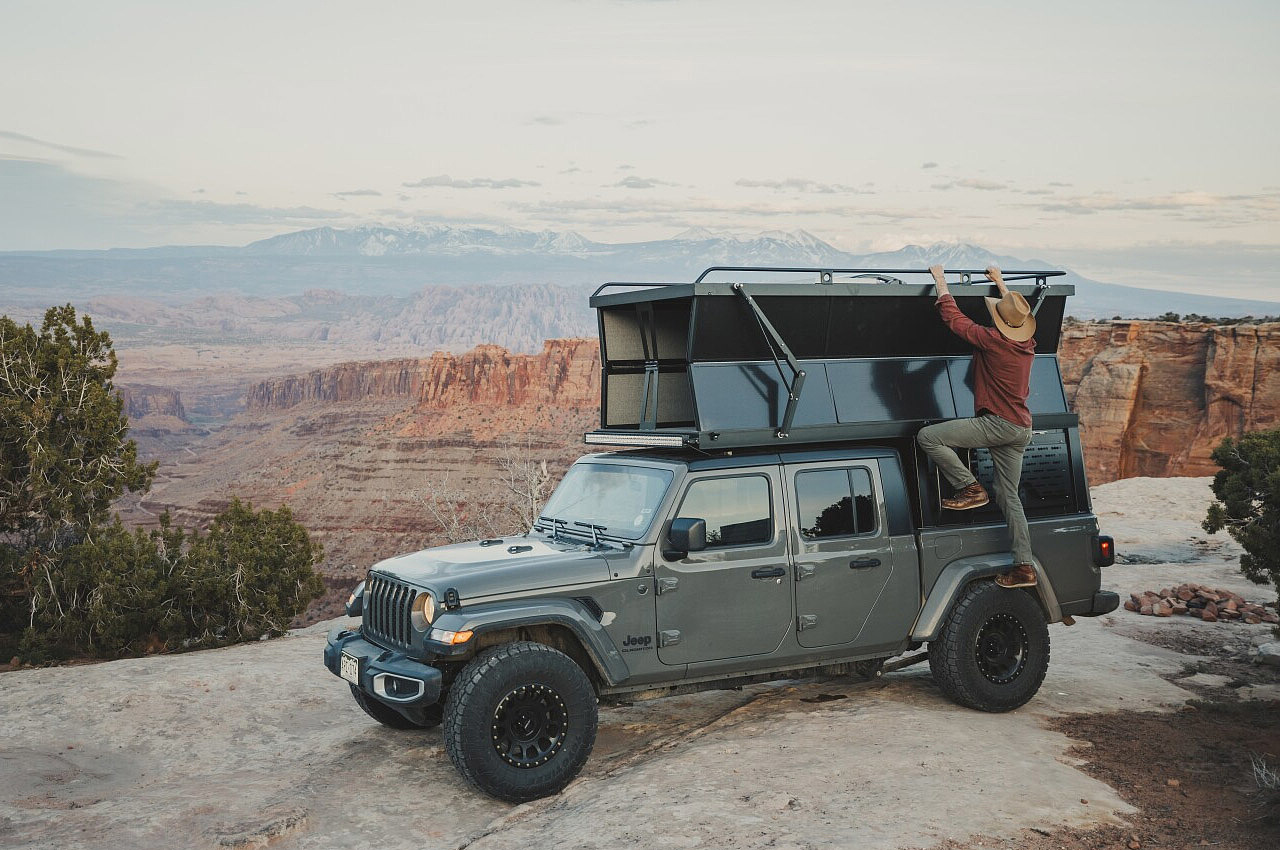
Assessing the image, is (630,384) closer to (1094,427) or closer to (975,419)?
(975,419)

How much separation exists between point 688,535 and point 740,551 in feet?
2.52

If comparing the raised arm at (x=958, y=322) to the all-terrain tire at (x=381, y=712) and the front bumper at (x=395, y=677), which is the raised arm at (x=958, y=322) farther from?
the all-terrain tire at (x=381, y=712)

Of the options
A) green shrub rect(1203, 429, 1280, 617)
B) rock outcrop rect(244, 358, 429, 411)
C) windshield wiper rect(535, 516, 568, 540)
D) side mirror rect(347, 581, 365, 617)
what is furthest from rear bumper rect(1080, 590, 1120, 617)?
rock outcrop rect(244, 358, 429, 411)

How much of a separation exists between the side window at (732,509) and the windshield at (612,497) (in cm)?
25

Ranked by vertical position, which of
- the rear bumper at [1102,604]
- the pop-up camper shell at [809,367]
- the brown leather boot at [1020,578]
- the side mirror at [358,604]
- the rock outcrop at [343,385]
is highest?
the pop-up camper shell at [809,367]

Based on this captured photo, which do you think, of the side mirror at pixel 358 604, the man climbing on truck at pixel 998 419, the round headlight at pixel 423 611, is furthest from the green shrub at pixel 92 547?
the man climbing on truck at pixel 998 419

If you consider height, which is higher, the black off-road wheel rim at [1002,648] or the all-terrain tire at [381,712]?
the black off-road wheel rim at [1002,648]

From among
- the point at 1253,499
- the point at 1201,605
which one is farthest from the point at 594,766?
the point at 1201,605

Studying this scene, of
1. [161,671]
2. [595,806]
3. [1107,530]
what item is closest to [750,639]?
[595,806]

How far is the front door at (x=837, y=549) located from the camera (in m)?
7.63

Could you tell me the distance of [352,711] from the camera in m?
9.20

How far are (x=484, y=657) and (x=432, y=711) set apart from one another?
970 mm

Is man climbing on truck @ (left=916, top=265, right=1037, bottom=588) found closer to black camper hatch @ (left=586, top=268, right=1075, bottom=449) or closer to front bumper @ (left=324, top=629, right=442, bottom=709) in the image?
black camper hatch @ (left=586, top=268, right=1075, bottom=449)

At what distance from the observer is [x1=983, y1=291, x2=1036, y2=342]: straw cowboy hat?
317 inches
